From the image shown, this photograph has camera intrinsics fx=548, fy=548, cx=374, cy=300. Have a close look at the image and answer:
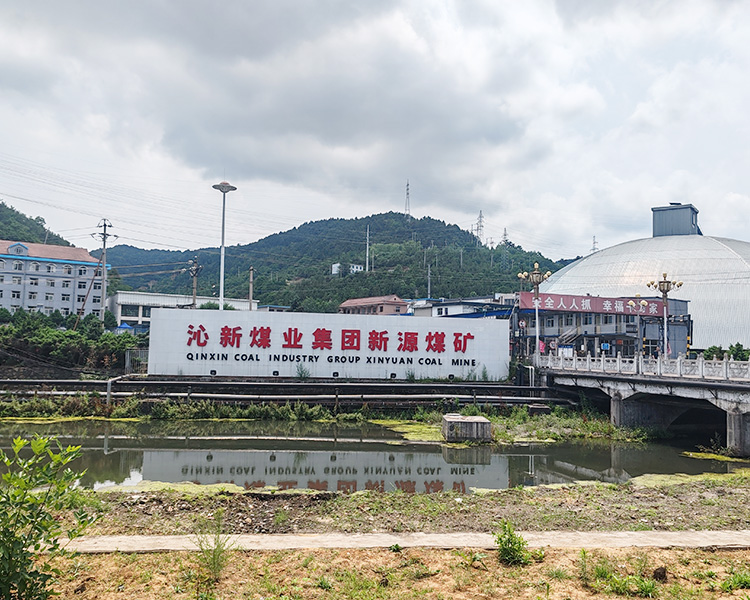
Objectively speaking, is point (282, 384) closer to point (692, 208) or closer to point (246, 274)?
point (692, 208)

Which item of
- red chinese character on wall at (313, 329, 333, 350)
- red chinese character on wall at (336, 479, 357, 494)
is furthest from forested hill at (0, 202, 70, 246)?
red chinese character on wall at (336, 479, 357, 494)

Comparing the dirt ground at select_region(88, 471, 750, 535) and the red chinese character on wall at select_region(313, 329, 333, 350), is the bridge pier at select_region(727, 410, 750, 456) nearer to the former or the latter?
the dirt ground at select_region(88, 471, 750, 535)

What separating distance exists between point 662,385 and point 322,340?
1678 cm

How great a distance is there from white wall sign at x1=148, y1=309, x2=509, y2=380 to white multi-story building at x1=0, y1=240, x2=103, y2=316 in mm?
43694

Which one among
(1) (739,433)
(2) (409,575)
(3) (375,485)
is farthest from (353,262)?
(2) (409,575)

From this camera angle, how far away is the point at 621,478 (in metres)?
15.7

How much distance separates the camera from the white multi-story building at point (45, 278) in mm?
67062

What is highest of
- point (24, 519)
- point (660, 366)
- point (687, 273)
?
point (687, 273)

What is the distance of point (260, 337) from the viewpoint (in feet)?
97.5

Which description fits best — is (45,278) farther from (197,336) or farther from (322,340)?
(322,340)

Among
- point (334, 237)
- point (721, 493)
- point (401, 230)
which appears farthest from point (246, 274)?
point (721, 493)

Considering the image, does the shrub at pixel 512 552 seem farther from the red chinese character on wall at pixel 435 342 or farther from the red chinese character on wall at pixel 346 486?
the red chinese character on wall at pixel 435 342

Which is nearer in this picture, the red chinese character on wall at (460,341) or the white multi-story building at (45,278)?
the red chinese character on wall at (460,341)

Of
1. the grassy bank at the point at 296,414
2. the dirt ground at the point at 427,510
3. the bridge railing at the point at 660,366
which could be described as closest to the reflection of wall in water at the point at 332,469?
the dirt ground at the point at 427,510
